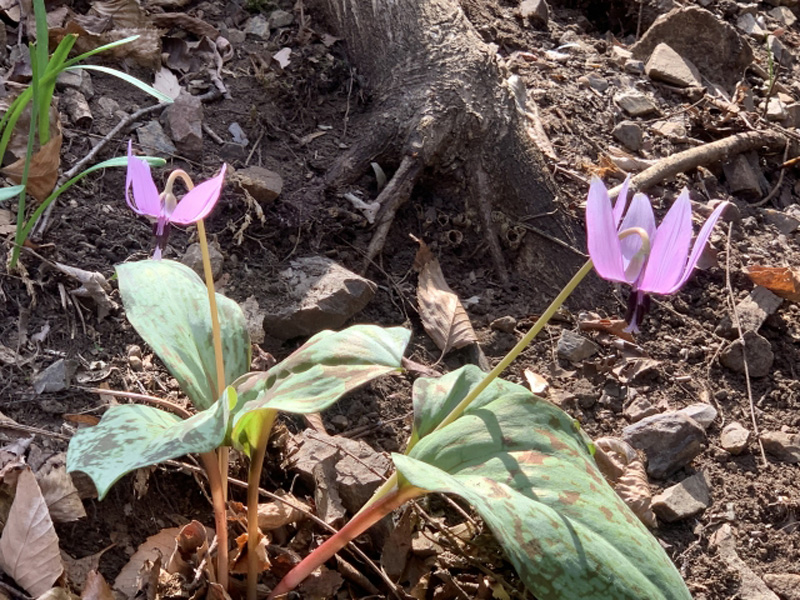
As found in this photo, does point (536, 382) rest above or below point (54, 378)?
below

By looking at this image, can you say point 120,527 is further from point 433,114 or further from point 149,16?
point 149,16

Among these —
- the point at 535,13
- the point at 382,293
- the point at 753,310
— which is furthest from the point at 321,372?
the point at 535,13

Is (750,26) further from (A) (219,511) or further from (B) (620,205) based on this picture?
(A) (219,511)

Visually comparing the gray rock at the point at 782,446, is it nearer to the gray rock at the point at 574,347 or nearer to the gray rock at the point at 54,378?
the gray rock at the point at 574,347

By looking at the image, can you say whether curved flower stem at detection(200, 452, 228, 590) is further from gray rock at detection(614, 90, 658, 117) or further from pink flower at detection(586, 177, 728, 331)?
gray rock at detection(614, 90, 658, 117)

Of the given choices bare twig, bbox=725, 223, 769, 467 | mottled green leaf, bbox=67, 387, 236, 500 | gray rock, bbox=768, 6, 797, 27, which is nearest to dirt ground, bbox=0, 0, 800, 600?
bare twig, bbox=725, 223, 769, 467
